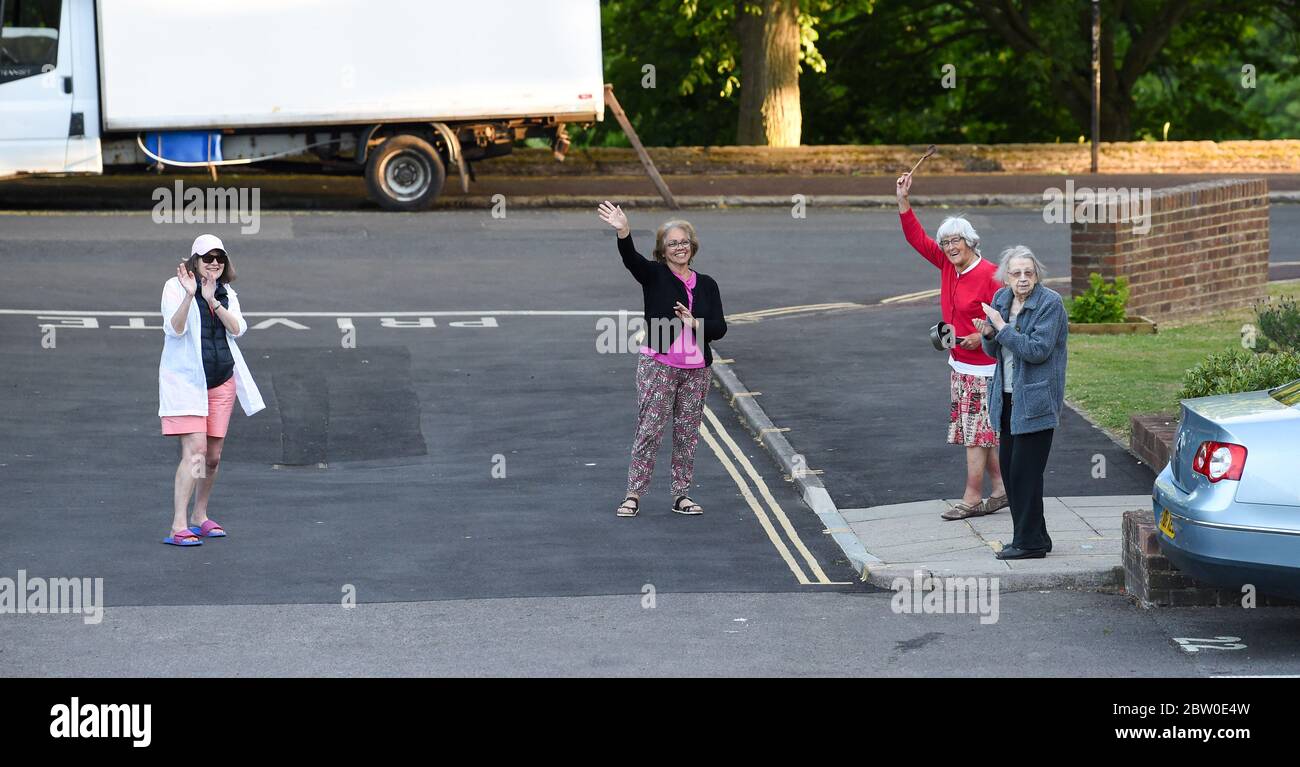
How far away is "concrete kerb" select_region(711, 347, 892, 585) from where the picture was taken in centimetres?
1066

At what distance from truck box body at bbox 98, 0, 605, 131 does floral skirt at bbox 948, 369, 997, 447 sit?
16816 mm

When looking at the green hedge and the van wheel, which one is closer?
the green hedge

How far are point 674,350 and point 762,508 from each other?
50.9 inches

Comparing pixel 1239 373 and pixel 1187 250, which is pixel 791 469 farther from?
pixel 1187 250

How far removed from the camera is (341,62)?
87.1ft

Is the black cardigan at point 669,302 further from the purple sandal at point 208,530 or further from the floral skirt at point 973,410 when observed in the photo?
the purple sandal at point 208,530

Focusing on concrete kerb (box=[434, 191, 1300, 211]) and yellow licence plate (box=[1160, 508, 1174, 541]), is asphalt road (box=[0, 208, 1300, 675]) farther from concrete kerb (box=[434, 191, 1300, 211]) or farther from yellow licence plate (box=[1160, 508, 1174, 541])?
concrete kerb (box=[434, 191, 1300, 211])

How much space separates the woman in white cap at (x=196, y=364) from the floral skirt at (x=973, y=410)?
4275mm

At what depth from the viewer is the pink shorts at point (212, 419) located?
10938mm

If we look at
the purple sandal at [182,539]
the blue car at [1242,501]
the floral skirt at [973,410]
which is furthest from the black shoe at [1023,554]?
the purple sandal at [182,539]

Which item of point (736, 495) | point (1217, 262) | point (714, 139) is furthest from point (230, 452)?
point (714, 139)

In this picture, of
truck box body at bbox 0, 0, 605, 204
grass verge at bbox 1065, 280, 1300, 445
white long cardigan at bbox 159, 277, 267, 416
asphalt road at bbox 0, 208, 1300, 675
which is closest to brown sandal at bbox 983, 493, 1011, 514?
asphalt road at bbox 0, 208, 1300, 675

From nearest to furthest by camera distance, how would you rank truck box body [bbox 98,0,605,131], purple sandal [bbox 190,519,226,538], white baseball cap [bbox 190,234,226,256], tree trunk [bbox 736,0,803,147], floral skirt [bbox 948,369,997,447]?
white baseball cap [bbox 190,234,226,256]
floral skirt [bbox 948,369,997,447]
purple sandal [bbox 190,519,226,538]
truck box body [bbox 98,0,605,131]
tree trunk [bbox 736,0,803,147]
